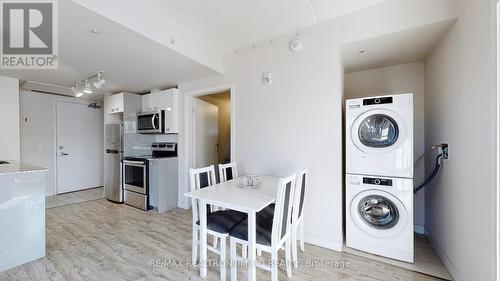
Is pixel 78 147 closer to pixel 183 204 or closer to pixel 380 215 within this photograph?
pixel 183 204

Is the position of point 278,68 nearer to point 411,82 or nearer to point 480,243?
point 411,82

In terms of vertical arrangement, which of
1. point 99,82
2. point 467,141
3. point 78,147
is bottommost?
point 78,147

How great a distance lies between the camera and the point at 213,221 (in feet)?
5.79

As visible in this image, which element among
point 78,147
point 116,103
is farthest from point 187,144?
point 78,147

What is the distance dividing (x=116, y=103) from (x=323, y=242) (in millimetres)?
4140

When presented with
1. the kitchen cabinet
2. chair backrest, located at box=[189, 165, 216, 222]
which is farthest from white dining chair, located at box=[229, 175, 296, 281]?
→ the kitchen cabinet

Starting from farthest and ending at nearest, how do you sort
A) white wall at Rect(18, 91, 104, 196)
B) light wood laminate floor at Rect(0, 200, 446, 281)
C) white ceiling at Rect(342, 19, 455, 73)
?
1. white wall at Rect(18, 91, 104, 196)
2. white ceiling at Rect(342, 19, 455, 73)
3. light wood laminate floor at Rect(0, 200, 446, 281)

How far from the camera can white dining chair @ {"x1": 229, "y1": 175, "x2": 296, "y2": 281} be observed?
1476mm

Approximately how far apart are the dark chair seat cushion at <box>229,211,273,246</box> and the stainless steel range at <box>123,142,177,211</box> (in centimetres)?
231

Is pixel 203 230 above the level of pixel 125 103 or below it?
below

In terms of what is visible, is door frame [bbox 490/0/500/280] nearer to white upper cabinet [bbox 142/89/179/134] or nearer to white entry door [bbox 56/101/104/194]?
white upper cabinet [bbox 142/89/179/134]

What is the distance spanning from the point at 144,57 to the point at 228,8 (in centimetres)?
118

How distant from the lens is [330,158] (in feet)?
7.30

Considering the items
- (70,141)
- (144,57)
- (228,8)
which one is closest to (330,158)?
(228,8)
